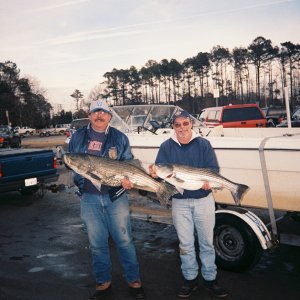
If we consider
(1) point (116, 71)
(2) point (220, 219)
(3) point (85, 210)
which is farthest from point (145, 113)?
(1) point (116, 71)

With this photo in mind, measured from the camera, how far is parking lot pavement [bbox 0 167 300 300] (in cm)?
419

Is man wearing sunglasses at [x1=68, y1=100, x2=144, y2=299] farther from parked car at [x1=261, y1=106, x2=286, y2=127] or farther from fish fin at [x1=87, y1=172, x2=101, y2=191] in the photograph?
parked car at [x1=261, y1=106, x2=286, y2=127]

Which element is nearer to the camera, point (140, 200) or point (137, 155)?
point (137, 155)

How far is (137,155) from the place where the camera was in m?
6.30

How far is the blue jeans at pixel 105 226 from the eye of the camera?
3.91 metres

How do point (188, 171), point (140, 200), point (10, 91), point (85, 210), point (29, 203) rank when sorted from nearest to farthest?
point (188, 171), point (85, 210), point (140, 200), point (29, 203), point (10, 91)

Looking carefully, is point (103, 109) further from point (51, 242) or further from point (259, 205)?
point (51, 242)

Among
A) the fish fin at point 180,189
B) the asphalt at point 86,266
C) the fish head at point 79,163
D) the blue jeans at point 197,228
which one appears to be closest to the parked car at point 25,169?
the asphalt at point 86,266

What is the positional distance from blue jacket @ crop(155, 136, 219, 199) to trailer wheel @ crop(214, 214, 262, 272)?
1.02m

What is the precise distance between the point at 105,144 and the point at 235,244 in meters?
2.12

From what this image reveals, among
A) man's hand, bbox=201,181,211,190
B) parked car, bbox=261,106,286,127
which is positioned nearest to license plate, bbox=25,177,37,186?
man's hand, bbox=201,181,211,190

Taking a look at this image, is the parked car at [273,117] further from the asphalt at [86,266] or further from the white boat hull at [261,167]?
the white boat hull at [261,167]

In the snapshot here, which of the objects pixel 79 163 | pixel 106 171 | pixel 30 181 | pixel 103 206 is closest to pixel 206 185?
pixel 106 171

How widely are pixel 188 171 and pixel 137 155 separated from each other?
2714 mm
